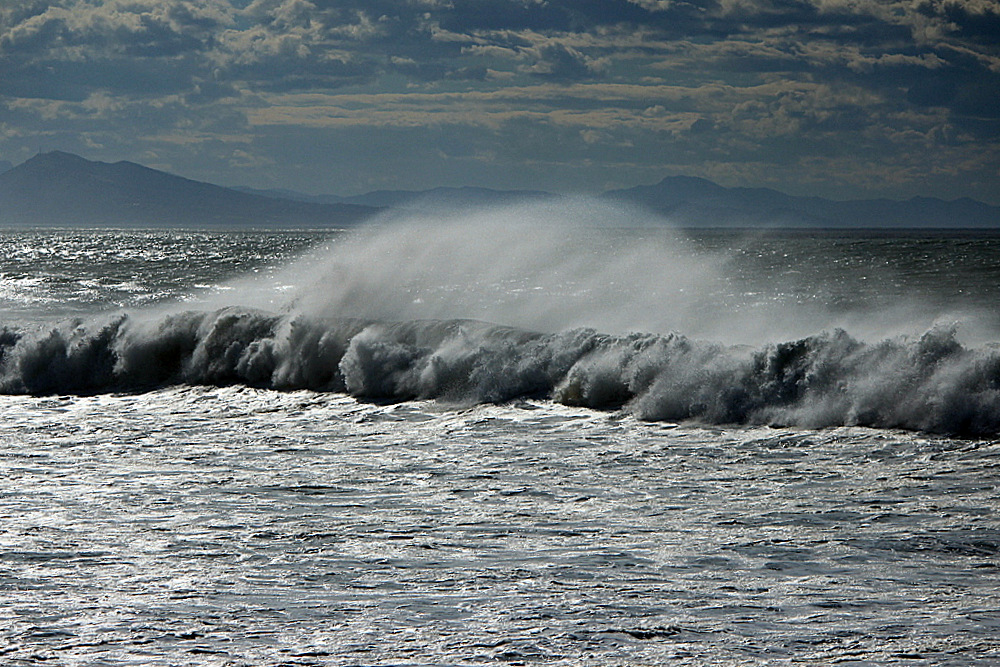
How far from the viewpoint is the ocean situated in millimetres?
5504

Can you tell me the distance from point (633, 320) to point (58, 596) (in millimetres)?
16395

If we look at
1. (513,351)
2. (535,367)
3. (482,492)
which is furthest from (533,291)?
(482,492)

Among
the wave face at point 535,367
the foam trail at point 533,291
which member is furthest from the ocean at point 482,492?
the foam trail at point 533,291

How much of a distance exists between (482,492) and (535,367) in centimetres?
515

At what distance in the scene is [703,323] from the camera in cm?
2106

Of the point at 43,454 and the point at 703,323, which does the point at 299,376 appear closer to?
the point at 43,454

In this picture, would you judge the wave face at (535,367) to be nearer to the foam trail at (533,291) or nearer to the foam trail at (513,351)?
the foam trail at (513,351)

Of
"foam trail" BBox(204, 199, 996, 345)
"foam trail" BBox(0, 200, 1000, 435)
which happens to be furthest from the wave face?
"foam trail" BBox(204, 199, 996, 345)

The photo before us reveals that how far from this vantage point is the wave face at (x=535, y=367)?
11.1m

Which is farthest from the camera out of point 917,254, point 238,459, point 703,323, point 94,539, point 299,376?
point 917,254

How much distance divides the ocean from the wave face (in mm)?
42

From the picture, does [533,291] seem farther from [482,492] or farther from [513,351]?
[482,492]

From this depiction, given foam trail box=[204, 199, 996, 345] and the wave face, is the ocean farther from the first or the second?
foam trail box=[204, 199, 996, 345]

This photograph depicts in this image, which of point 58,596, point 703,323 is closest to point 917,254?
point 703,323
